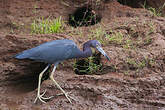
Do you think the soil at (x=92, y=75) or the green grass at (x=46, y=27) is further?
the green grass at (x=46, y=27)

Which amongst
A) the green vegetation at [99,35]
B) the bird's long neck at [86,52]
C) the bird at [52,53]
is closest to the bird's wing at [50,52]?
the bird at [52,53]

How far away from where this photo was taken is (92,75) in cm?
495

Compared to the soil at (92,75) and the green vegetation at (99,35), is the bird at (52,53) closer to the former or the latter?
Answer: the soil at (92,75)

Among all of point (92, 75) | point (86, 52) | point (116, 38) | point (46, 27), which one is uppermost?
point (46, 27)

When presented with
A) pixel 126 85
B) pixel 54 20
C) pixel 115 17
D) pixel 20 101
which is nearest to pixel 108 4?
pixel 115 17

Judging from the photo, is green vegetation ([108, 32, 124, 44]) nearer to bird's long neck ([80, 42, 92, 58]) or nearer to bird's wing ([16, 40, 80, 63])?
bird's long neck ([80, 42, 92, 58])

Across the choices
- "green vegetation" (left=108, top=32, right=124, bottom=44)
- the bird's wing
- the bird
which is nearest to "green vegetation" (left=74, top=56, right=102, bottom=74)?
the bird

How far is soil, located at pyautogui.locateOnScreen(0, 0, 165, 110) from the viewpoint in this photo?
187 inches

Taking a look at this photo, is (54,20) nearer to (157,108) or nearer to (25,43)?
(25,43)

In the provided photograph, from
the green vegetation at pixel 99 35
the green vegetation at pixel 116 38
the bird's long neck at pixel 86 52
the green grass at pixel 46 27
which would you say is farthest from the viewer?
the green grass at pixel 46 27

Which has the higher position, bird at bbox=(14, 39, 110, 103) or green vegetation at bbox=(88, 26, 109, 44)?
green vegetation at bbox=(88, 26, 109, 44)

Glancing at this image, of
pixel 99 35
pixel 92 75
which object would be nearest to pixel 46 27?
pixel 99 35

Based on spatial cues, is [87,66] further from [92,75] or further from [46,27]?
[46,27]

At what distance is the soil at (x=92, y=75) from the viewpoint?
4750mm
